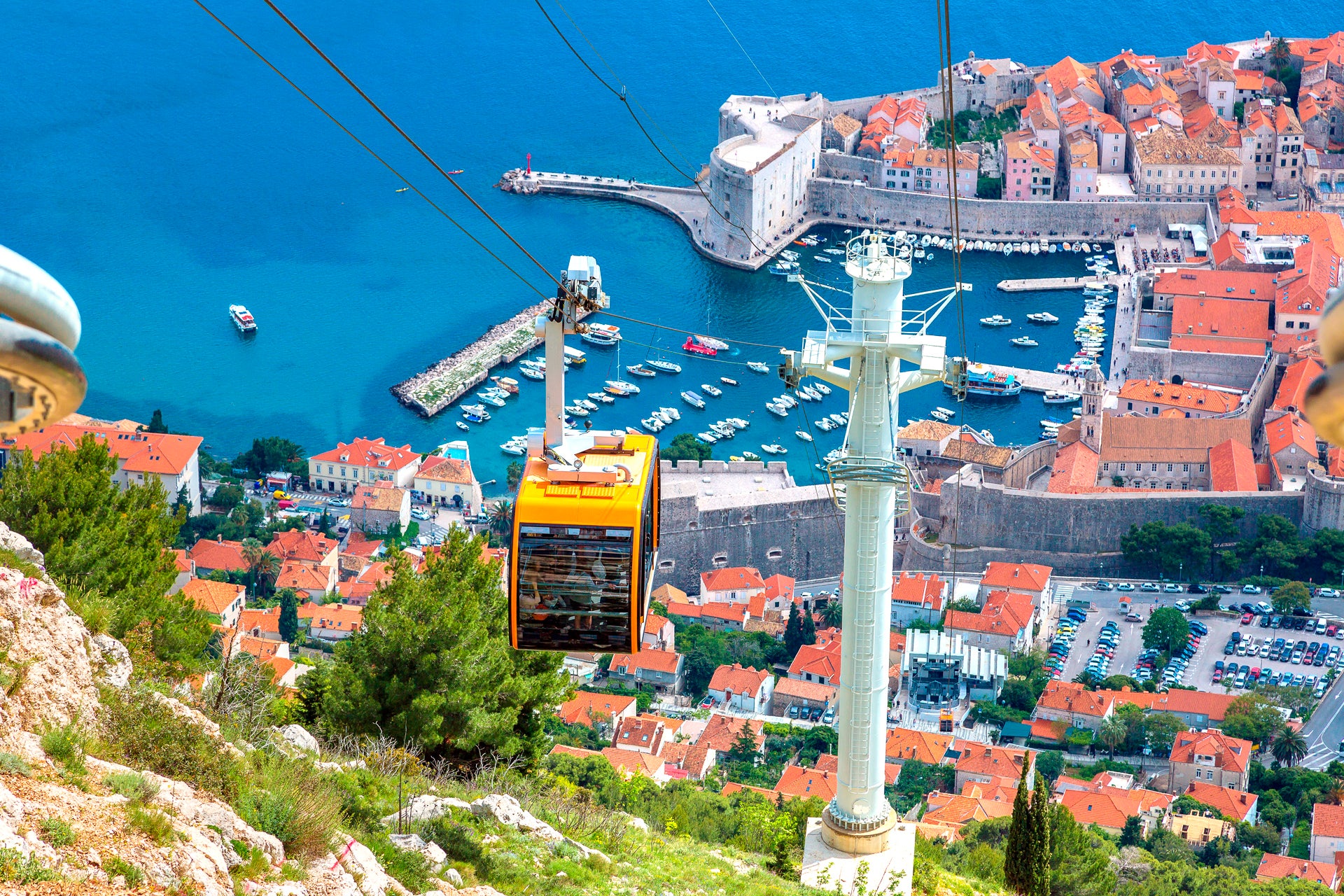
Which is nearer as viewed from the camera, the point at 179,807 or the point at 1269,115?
the point at 179,807

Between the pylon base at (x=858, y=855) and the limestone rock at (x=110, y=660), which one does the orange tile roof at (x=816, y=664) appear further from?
the limestone rock at (x=110, y=660)

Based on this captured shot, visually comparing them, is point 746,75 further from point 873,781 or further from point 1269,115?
point 873,781

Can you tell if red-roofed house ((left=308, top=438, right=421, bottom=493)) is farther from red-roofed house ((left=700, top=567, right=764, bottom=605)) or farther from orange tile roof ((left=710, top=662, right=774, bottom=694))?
orange tile roof ((left=710, top=662, right=774, bottom=694))

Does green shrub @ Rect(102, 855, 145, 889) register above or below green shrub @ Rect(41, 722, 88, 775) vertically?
below

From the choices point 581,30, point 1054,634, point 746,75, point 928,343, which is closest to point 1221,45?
point 746,75

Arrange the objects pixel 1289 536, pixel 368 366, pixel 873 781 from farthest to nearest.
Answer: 1. pixel 368 366
2. pixel 1289 536
3. pixel 873 781

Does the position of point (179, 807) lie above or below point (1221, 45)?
below

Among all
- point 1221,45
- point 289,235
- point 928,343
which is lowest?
point 928,343

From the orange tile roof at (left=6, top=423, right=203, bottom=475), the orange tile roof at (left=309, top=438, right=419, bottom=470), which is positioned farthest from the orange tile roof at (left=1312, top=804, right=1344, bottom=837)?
the orange tile roof at (left=6, top=423, right=203, bottom=475)
